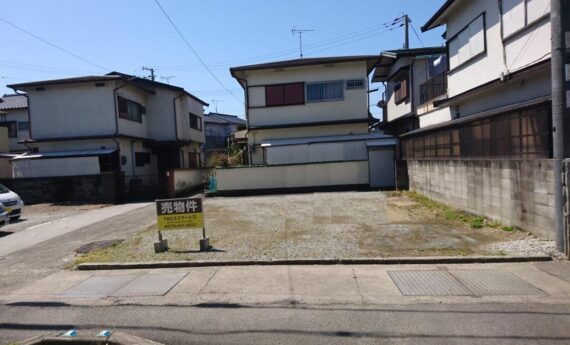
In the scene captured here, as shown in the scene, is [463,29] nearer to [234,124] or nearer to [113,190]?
[113,190]

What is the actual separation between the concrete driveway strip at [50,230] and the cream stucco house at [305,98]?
9544mm

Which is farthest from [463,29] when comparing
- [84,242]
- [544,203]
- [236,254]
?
[84,242]

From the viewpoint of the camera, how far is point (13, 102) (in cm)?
2989

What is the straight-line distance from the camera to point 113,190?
58.0 feet

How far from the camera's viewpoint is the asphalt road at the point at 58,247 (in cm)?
662

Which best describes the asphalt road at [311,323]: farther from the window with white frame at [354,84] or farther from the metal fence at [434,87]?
the window with white frame at [354,84]

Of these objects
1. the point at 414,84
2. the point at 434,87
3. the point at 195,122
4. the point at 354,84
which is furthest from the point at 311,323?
the point at 195,122

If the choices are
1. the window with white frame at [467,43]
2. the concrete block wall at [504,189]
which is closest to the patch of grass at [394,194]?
the concrete block wall at [504,189]

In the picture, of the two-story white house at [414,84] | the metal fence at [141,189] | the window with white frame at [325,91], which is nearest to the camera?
the two-story white house at [414,84]

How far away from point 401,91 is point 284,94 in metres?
7.68

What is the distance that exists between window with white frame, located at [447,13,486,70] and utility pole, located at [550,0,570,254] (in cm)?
562

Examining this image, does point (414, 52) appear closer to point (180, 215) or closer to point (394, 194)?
point (394, 194)

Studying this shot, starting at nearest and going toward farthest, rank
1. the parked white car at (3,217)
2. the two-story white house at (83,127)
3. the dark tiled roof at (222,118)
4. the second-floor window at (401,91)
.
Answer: the parked white car at (3,217)
the two-story white house at (83,127)
the second-floor window at (401,91)
the dark tiled roof at (222,118)

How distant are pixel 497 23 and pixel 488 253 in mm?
7714
